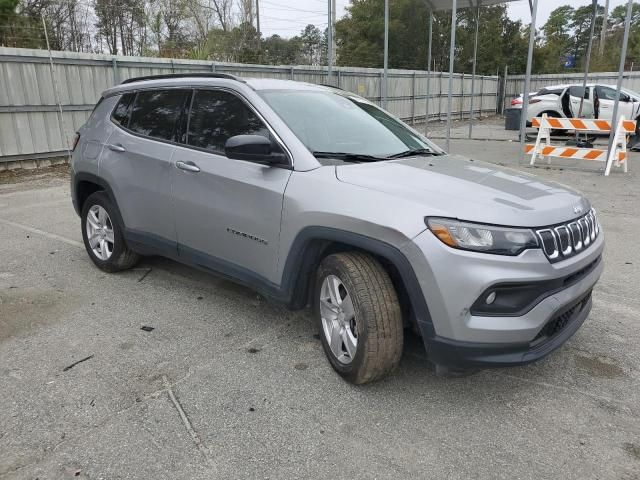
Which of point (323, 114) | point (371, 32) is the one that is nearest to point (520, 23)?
point (371, 32)

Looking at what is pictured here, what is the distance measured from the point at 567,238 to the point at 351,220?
110cm

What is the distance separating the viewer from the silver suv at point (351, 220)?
248cm

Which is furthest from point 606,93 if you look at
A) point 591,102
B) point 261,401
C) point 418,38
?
point 418,38

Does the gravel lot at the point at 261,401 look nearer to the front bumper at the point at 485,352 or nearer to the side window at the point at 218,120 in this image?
the front bumper at the point at 485,352

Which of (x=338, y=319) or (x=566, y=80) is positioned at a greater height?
(x=566, y=80)

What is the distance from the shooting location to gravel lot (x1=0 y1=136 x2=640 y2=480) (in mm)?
2377

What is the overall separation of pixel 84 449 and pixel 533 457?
6.78ft

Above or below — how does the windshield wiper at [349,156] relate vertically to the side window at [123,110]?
below

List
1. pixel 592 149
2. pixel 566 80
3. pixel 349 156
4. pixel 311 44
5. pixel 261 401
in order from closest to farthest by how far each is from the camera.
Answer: pixel 261 401
pixel 349 156
pixel 592 149
pixel 566 80
pixel 311 44

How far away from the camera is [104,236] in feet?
15.7

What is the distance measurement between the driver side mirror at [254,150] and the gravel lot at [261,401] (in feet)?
3.97

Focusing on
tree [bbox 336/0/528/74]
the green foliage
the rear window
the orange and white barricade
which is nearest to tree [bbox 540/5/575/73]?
the green foliage

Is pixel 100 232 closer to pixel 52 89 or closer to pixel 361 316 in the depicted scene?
pixel 361 316

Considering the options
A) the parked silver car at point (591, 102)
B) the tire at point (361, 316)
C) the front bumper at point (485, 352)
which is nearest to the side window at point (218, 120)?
the tire at point (361, 316)
